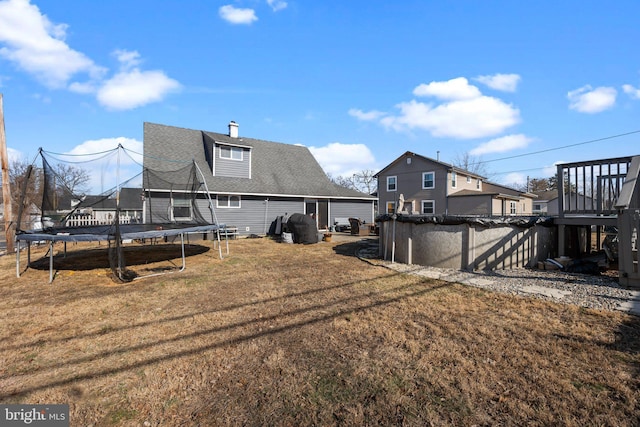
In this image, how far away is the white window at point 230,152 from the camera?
604 inches

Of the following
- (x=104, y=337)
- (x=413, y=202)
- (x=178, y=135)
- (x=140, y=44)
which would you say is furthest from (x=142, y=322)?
(x=413, y=202)

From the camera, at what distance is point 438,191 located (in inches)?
865

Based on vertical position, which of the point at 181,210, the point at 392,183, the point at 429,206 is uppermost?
the point at 392,183

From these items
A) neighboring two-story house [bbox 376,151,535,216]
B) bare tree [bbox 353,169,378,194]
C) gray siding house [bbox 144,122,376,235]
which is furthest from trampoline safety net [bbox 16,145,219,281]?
bare tree [bbox 353,169,378,194]

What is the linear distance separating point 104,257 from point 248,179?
7.92m

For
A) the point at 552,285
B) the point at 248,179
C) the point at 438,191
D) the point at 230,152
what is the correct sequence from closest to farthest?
the point at 552,285 < the point at 230,152 < the point at 248,179 < the point at 438,191

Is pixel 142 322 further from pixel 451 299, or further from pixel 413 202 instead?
pixel 413 202

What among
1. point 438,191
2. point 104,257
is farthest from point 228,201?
point 438,191

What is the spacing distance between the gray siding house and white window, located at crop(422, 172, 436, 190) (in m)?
6.02

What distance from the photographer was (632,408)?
2.15m

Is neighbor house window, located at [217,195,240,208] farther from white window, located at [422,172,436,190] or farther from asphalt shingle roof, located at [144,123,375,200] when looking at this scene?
white window, located at [422,172,436,190]

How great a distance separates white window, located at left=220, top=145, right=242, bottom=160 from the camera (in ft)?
50.3

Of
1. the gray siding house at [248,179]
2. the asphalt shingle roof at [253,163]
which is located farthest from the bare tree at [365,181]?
the gray siding house at [248,179]

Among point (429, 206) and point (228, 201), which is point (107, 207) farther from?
point (429, 206)
